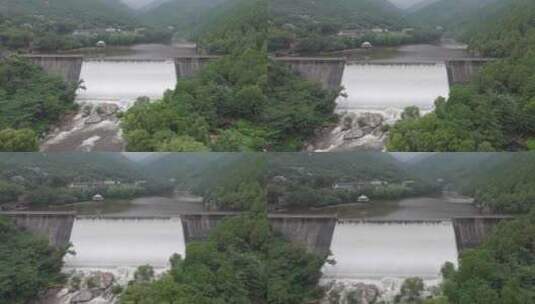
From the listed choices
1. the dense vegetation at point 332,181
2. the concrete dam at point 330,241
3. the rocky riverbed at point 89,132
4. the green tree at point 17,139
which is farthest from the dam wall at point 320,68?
the green tree at point 17,139

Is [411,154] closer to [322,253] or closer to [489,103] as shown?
[489,103]

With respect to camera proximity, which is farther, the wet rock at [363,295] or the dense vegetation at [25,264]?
the dense vegetation at [25,264]

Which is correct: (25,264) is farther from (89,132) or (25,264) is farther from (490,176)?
(490,176)

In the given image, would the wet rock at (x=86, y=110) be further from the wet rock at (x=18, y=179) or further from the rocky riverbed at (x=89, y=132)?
the wet rock at (x=18, y=179)

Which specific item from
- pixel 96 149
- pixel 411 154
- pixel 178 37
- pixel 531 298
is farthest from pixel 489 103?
pixel 96 149

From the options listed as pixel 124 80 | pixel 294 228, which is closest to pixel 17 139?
pixel 124 80

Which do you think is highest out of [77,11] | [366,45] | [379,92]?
[77,11]

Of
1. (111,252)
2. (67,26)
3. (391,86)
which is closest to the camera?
(391,86)
